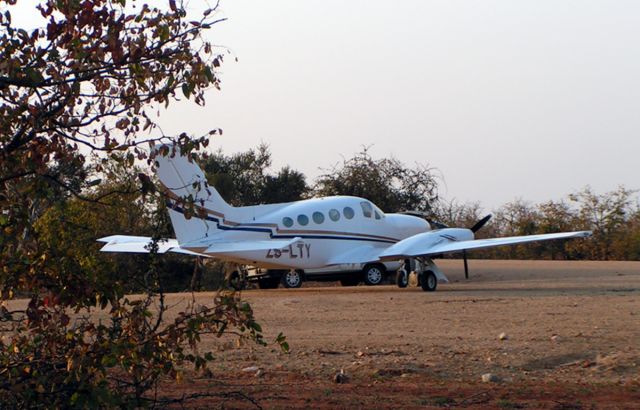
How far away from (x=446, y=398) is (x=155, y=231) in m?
4.01

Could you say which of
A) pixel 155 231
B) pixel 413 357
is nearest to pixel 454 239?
pixel 413 357

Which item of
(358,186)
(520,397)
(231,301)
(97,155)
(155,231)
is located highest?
(358,186)

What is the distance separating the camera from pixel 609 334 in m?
13.8

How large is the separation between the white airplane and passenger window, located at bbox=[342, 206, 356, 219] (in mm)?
28

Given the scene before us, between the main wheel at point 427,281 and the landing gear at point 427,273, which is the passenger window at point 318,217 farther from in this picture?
the main wheel at point 427,281

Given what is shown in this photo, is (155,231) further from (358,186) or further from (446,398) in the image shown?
(358,186)

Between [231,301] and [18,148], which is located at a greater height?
[18,148]

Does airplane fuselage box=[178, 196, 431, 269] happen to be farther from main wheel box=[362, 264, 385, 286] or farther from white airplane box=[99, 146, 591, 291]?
main wheel box=[362, 264, 385, 286]

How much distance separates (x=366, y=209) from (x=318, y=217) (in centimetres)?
193

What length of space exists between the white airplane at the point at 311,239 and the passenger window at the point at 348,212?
28mm

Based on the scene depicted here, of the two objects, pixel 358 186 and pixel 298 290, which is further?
pixel 358 186

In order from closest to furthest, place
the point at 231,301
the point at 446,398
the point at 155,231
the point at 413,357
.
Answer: the point at 231,301 < the point at 155,231 < the point at 446,398 < the point at 413,357

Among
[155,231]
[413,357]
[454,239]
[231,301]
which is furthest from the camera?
[454,239]

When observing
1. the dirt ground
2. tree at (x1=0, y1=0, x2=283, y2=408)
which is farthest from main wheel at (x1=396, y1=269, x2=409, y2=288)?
tree at (x1=0, y1=0, x2=283, y2=408)
